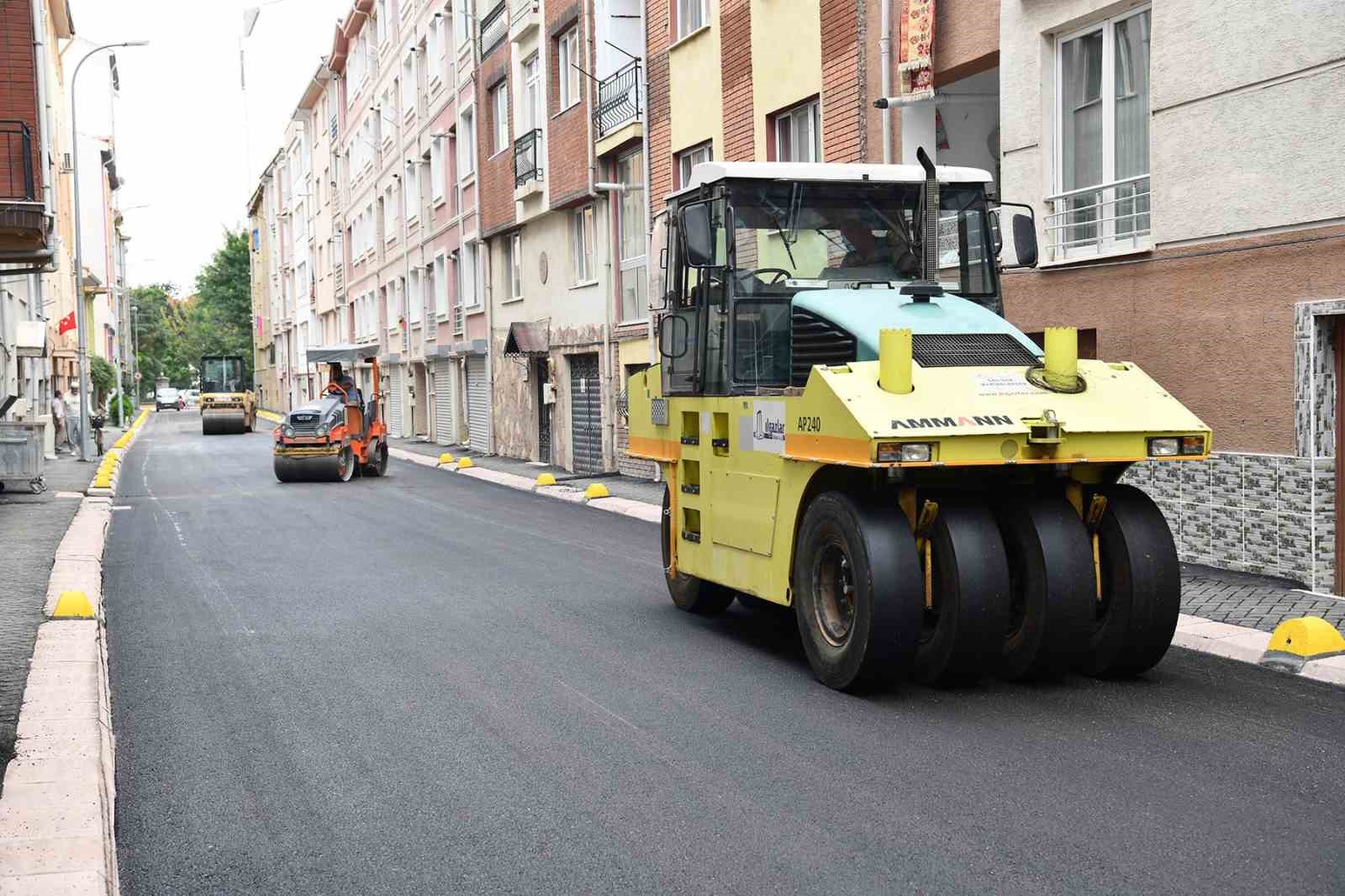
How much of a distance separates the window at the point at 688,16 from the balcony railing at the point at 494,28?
31.7ft

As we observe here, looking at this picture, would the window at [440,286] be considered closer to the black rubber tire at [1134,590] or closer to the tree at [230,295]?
the black rubber tire at [1134,590]

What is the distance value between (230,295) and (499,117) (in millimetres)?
79376

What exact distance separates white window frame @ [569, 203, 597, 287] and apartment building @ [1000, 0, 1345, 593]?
14224mm

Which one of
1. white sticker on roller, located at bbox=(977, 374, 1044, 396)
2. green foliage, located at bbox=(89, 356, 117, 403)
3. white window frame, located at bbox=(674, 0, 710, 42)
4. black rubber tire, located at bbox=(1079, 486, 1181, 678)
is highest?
white window frame, located at bbox=(674, 0, 710, 42)

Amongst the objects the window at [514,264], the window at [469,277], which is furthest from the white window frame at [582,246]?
the window at [469,277]

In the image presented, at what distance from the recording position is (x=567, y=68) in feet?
88.8

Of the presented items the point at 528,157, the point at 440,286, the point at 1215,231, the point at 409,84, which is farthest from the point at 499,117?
the point at 1215,231

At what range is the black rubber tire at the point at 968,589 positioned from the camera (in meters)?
6.75

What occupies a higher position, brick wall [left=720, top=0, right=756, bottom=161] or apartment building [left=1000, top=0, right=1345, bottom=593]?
brick wall [left=720, top=0, right=756, bottom=161]

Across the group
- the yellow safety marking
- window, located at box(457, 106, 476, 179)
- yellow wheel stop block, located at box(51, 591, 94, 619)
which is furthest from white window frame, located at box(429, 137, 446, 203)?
the yellow safety marking

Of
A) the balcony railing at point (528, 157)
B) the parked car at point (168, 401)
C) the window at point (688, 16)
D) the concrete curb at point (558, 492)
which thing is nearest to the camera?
the concrete curb at point (558, 492)

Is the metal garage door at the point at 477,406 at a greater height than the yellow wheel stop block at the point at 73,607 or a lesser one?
greater

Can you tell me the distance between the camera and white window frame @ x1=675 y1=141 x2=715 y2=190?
2102 centimetres

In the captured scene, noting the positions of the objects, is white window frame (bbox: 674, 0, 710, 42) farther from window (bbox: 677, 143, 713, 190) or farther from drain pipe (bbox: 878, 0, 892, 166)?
drain pipe (bbox: 878, 0, 892, 166)
